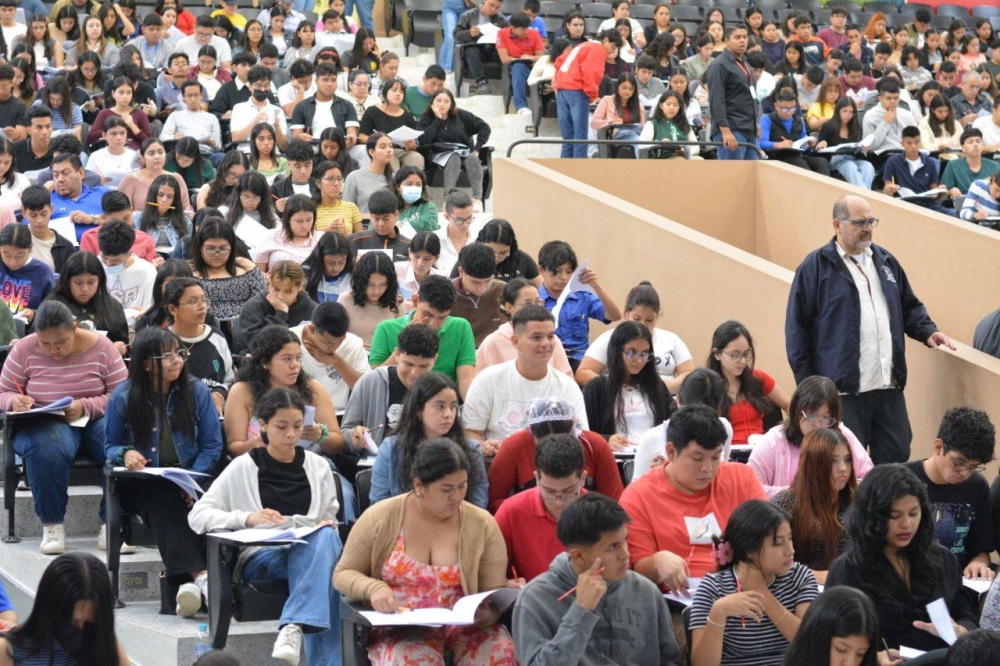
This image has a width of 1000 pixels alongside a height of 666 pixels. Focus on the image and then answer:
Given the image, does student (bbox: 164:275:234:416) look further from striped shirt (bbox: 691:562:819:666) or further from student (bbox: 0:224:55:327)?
striped shirt (bbox: 691:562:819:666)

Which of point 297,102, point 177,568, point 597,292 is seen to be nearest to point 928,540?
point 177,568

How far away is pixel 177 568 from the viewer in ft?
18.9

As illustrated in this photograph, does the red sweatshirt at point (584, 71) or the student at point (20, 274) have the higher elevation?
the red sweatshirt at point (584, 71)

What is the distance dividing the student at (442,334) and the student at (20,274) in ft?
6.23

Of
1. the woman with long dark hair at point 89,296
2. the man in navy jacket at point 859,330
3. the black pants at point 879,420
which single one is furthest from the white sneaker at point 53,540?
the black pants at point 879,420

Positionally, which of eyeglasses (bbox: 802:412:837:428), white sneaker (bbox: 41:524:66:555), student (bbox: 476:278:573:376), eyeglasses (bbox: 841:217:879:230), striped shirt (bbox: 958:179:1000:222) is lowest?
white sneaker (bbox: 41:524:66:555)

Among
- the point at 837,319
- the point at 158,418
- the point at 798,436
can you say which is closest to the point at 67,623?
the point at 158,418

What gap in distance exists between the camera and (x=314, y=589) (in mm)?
5133

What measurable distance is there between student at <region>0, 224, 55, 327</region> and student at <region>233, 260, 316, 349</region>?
1.08 metres

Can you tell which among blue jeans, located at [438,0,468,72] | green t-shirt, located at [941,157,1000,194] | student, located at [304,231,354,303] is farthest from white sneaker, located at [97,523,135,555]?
blue jeans, located at [438,0,468,72]

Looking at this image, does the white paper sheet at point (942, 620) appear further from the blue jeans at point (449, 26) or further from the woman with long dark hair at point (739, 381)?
the blue jeans at point (449, 26)

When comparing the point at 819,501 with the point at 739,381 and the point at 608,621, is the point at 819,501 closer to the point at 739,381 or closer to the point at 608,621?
the point at 608,621

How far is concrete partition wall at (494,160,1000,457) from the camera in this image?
282 inches

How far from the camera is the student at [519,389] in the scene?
6176 millimetres
